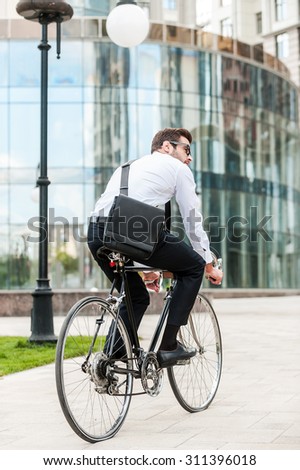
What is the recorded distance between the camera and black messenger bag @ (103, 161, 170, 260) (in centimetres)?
523

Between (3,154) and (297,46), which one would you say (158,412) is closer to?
(3,154)

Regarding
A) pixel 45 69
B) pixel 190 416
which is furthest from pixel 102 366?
pixel 45 69

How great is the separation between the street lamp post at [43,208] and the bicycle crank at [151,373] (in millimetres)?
6102

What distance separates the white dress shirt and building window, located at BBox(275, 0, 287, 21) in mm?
60454

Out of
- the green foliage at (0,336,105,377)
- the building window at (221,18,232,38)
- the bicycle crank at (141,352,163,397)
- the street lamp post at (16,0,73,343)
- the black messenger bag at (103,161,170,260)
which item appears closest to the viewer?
the black messenger bag at (103,161,170,260)

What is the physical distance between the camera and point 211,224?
37.7 m

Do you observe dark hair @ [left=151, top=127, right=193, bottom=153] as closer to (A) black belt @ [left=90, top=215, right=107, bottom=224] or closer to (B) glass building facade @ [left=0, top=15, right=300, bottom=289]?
(A) black belt @ [left=90, top=215, right=107, bottom=224]

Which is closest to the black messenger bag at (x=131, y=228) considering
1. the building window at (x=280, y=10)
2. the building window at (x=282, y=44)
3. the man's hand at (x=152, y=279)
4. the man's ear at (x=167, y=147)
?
the man's hand at (x=152, y=279)

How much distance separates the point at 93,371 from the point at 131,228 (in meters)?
0.89

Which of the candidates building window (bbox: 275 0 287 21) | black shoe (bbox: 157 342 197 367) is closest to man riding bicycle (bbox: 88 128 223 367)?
black shoe (bbox: 157 342 197 367)

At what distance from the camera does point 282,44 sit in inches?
2542
